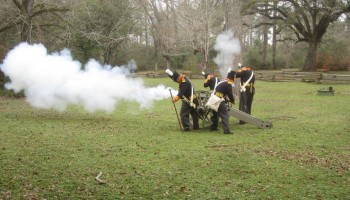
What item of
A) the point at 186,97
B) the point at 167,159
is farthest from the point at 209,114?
the point at 167,159

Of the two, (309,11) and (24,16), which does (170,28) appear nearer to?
(309,11)

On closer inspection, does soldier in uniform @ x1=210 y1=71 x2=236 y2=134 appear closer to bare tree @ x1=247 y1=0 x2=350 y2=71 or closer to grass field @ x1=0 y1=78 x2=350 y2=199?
grass field @ x1=0 y1=78 x2=350 y2=199

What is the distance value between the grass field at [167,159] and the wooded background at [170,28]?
31.0 ft

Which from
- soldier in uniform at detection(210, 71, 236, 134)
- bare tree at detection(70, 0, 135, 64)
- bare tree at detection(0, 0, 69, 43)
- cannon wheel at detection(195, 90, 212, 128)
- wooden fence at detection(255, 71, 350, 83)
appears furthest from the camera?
wooden fence at detection(255, 71, 350, 83)

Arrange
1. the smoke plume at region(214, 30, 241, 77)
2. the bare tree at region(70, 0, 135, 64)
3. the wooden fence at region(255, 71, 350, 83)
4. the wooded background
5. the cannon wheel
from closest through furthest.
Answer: the cannon wheel < the smoke plume at region(214, 30, 241, 77) < the wooded background < the bare tree at region(70, 0, 135, 64) < the wooden fence at region(255, 71, 350, 83)

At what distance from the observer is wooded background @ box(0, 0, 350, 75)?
23938 mm

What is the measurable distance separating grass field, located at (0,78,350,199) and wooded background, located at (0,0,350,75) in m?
9.44

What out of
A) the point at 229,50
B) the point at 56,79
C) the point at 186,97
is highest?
the point at 229,50

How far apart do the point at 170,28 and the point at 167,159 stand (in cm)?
3920

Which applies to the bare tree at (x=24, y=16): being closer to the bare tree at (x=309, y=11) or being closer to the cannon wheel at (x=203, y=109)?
the cannon wheel at (x=203, y=109)

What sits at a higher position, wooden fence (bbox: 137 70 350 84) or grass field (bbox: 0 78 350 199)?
wooden fence (bbox: 137 70 350 84)

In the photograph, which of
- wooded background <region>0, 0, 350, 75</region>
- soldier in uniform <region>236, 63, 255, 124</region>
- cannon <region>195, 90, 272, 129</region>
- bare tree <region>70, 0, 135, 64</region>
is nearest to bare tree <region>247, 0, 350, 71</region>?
wooded background <region>0, 0, 350, 75</region>

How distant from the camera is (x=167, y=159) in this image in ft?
31.7

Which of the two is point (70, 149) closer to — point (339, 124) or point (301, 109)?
point (339, 124)
